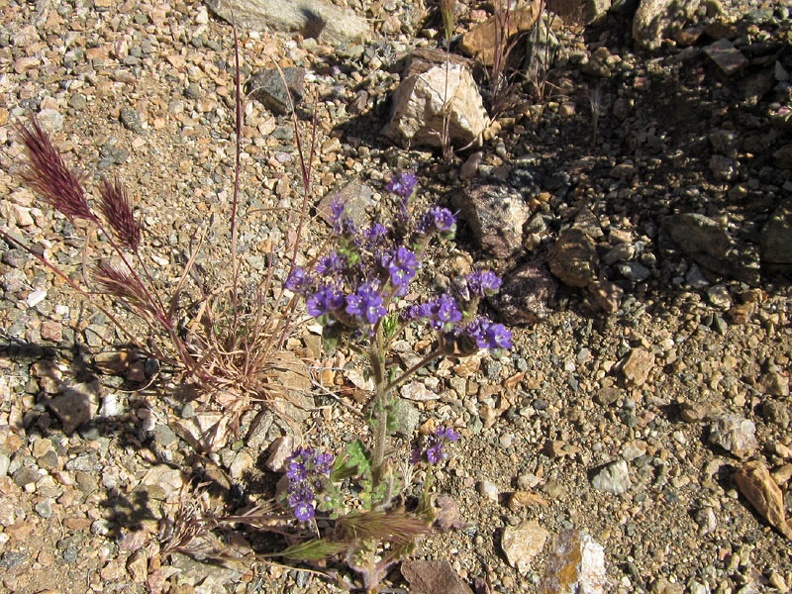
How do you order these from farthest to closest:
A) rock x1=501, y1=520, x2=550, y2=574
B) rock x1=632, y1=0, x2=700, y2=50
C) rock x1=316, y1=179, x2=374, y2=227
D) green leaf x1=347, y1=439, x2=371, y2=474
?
rock x1=632, y1=0, x2=700, y2=50 < rock x1=316, y1=179, x2=374, y2=227 < rock x1=501, y1=520, x2=550, y2=574 < green leaf x1=347, y1=439, x2=371, y2=474

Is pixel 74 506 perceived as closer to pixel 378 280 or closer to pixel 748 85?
pixel 378 280

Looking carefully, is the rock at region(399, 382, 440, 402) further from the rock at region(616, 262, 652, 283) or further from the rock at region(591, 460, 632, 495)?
the rock at region(616, 262, 652, 283)

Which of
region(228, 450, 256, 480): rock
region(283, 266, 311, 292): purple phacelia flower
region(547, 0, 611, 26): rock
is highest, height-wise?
region(547, 0, 611, 26): rock

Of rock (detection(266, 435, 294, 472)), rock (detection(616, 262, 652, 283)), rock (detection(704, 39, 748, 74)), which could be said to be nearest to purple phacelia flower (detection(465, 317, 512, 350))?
rock (detection(266, 435, 294, 472))

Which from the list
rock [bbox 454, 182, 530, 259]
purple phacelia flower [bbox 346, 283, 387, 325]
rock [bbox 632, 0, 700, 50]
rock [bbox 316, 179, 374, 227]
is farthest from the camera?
rock [bbox 632, 0, 700, 50]

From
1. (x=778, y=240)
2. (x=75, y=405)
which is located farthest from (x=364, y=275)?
(x=778, y=240)

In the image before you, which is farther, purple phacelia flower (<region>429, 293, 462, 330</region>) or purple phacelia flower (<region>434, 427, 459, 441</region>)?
purple phacelia flower (<region>434, 427, 459, 441</region>)

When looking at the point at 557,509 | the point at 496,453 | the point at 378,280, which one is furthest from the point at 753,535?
the point at 378,280

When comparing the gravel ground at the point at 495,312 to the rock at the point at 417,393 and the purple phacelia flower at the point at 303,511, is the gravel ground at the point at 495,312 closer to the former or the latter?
the rock at the point at 417,393
